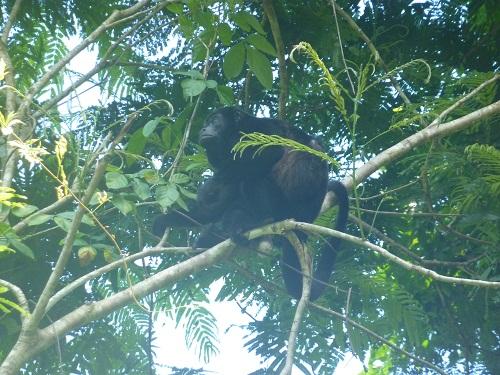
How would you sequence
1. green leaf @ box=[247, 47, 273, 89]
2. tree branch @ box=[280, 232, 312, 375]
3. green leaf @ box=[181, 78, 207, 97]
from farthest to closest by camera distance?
green leaf @ box=[247, 47, 273, 89] < green leaf @ box=[181, 78, 207, 97] < tree branch @ box=[280, 232, 312, 375]

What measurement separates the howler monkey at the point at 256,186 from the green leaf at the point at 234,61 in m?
0.62

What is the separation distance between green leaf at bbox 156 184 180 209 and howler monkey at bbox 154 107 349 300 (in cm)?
128

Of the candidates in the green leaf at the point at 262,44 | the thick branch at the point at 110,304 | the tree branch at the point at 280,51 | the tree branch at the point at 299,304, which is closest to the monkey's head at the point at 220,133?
the tree branch at the point at 280,51

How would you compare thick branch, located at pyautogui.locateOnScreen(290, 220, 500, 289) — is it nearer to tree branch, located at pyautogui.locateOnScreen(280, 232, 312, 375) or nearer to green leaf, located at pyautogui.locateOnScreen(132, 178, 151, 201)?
tree branch, located at pyautogui.locateOnScreen(280, 232, 312, 375)

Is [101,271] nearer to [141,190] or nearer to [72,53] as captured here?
[141,190]

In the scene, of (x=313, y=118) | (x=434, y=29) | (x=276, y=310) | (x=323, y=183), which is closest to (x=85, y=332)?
(x=276, y=310)

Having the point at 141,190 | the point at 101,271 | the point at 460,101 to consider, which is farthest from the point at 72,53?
the point at 460,101

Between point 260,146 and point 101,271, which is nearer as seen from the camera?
point 101,271

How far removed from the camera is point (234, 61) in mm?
5812

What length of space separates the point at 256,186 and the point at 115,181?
6.98 feet

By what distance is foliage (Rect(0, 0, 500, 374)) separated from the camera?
17.8ft

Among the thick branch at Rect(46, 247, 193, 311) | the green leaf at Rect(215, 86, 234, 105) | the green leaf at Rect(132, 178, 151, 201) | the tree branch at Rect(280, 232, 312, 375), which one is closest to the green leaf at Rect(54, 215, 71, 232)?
the thick branch at Rect(46, 247, 193, 311)

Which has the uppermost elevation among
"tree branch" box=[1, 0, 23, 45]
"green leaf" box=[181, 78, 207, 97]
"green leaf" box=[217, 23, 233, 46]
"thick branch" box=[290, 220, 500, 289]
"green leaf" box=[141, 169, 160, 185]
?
"green leaf" box=[217, 23, 233, 46]

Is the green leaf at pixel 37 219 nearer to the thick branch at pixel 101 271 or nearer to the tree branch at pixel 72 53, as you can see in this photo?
the thick branch at pixel 101 271
